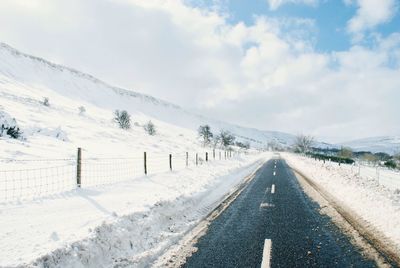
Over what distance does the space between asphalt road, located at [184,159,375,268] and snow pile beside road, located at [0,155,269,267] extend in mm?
901

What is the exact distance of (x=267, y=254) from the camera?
634 centimetres

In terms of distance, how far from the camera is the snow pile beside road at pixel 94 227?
5.64 metres

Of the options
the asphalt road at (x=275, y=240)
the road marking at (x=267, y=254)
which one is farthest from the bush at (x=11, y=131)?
the road marking at (x=267, y=254)

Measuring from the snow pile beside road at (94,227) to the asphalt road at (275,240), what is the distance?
90 cm

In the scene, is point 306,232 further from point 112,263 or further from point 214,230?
point 112,263

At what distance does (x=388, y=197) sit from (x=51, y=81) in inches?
7183

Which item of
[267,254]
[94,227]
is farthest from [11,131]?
[267,254]

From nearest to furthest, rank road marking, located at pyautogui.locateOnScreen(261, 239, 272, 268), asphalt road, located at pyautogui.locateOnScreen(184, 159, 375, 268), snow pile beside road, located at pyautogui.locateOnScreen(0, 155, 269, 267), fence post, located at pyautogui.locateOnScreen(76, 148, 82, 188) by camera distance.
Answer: snow pile beside road, located at pyautogui.locateOnScreen(0, 155, 269, 267)
road marking, located at pyautogui.locateOnScreen(261, 239, 272, 268)
asphalt road, located at pyautogui.locateOnScreen(184, 159, 375, 268)
fence post, located at pyautogui.locateOnScreen(76, 148, 82, 188)

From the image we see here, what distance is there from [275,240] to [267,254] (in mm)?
1058

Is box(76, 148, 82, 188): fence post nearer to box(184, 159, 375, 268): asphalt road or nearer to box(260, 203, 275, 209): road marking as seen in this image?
box(184, 159, 375, 268): asphalt road

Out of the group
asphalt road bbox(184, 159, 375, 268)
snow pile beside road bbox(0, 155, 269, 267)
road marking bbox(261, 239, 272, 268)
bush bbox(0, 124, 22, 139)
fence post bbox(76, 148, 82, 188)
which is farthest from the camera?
bush bbox(0, 124, 22, 139)

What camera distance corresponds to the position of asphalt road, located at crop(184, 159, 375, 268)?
5973 mm

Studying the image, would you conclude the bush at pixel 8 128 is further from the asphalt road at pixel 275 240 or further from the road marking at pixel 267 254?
the road marking at pixel 267 254

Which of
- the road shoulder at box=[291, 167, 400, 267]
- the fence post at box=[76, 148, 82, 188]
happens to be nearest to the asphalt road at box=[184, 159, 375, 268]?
the road shoulder at box=[291, 167, 400, 267]
